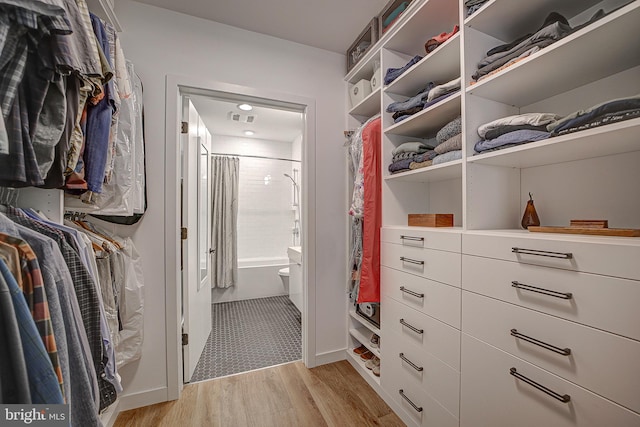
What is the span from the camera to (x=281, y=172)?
4.29m

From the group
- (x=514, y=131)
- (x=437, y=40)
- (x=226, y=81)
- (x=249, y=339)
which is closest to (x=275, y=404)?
(x=249, y=339)

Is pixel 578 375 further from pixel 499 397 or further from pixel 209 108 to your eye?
pixel 209 108

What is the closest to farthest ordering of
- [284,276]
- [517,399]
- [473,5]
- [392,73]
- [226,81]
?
1. [517,399]
2. [473,5]
3. [392,73]
4. [226,81]
5. [284,276]

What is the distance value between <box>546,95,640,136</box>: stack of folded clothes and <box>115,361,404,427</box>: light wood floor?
1.65m

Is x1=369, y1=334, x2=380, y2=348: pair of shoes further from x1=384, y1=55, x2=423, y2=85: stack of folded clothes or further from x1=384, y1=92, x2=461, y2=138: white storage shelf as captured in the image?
x1=384, y1=55, x2=423, y2=85: stack of folded clothes

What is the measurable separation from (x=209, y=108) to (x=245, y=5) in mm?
→ 1526

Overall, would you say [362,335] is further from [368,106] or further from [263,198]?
[263,198]

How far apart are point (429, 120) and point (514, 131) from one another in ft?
1.77

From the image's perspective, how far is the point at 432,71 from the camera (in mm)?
1449

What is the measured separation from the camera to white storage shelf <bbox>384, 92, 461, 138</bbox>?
4.14 ft

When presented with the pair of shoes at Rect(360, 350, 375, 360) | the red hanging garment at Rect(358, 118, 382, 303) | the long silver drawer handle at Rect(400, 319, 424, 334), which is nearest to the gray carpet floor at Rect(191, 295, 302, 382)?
the pair of shoes at Rect(360, 350, 375, 360)

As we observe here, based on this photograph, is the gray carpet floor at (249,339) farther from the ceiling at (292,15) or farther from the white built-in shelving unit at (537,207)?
the ceiling at (292,15)

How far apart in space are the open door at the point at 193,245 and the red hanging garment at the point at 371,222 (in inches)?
48.4

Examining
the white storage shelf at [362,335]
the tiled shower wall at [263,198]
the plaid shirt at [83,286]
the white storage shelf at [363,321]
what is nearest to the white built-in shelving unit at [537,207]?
the white storage shelf at [363,321]
